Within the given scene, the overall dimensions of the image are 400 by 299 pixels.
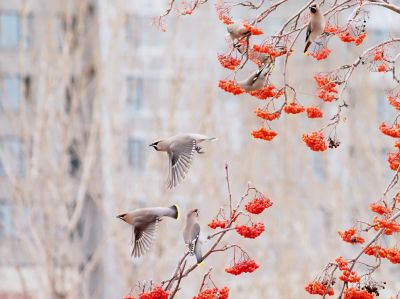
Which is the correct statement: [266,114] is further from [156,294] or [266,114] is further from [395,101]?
[156,294]

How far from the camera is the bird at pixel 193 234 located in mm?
3171

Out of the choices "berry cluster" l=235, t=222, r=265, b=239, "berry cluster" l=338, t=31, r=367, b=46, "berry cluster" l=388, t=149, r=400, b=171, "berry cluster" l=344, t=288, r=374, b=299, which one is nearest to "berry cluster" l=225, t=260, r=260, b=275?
"berry cluster" l=235, t=222, r=265, b=239

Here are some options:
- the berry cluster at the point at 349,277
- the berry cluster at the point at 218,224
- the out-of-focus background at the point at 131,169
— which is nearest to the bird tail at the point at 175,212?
the berry cluster at the point at 218,224

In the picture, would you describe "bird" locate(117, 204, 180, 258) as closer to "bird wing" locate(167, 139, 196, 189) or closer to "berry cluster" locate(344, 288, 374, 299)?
"bird wing" locate(167, 139, 196, 189)

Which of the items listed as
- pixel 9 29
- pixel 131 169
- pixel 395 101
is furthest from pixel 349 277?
pixel 9 29

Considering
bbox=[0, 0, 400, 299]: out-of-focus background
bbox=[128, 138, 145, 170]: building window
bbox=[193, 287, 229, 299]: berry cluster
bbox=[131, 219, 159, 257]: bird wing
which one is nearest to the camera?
bbox=[193, 287, 229, 299]: berry cluster

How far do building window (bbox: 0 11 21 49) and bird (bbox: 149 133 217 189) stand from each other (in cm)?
2035

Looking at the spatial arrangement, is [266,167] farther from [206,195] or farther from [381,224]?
[381,224]

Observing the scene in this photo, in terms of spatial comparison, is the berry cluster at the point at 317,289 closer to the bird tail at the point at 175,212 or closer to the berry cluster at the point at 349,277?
the berry cluster at the point at 349,277

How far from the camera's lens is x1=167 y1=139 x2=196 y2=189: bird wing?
3383mm

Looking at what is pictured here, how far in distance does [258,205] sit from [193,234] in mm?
237

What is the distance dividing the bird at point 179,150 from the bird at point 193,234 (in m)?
0.16

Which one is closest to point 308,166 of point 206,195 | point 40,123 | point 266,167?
point 266,167

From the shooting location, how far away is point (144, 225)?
3.33 metres
